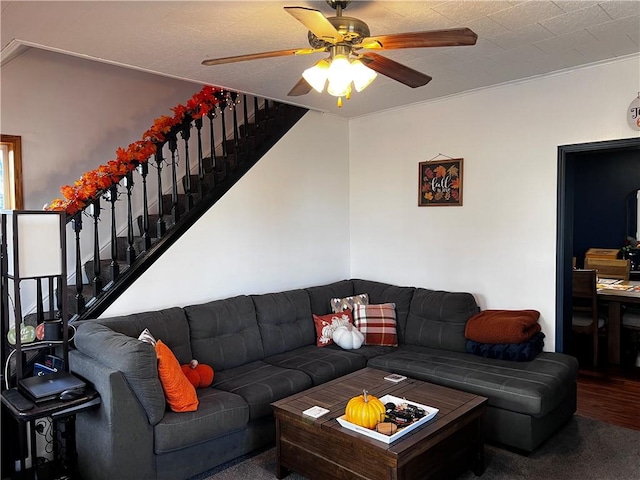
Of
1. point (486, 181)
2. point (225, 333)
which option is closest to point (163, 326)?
point (225, 333)

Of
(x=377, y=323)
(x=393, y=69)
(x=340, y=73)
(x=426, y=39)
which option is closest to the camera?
(x=426, y=39)

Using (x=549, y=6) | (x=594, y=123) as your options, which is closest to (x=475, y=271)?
(x=594, y=123)

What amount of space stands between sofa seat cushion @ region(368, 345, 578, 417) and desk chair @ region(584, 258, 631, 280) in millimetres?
2623

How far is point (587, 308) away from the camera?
4758 millimetres

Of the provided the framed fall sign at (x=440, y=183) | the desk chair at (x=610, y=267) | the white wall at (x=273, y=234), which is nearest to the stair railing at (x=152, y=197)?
the white wall at (x=273, y=234)

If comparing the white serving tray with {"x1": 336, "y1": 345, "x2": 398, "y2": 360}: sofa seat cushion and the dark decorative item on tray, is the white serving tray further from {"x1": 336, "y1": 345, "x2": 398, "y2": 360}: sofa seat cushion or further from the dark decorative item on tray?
{"x1": 336, "y1": 345, "x2": 398, "y2": 360}: sofa seat cushion

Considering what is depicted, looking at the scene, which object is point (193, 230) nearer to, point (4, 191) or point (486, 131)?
point (4, 191)

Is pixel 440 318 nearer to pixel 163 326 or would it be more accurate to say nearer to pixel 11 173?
pixel 163 326

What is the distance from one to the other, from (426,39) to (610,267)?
483cm

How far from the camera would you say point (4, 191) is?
4.02 meters

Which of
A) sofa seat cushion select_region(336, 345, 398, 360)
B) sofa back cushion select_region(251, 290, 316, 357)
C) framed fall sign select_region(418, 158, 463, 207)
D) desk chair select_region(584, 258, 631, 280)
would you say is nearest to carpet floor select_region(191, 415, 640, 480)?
sofa back cushion select_region(251, 290, 316, 357)

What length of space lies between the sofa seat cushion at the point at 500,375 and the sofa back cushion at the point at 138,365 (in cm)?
172

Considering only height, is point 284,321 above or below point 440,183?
below

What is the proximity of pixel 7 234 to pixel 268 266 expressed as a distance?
2185 mm
